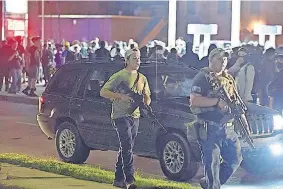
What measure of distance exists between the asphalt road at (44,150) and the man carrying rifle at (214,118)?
6.45 ft

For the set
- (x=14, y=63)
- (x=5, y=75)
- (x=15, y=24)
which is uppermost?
(x=15, y=24)

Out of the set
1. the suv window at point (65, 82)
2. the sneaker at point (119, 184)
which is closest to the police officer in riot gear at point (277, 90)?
the suv window at point (65, 82)

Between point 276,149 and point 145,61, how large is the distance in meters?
2.52

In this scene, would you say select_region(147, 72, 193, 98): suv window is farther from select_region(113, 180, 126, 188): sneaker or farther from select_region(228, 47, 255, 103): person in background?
select_region(228, 47, 255, 103): person in background

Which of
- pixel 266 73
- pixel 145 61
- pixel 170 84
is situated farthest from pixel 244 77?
pixel 266 73

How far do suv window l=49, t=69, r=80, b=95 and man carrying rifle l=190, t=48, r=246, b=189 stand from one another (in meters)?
4.12

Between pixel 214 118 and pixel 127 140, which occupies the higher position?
pixel 214 118

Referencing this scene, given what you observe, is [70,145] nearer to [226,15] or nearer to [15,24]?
[15,24]

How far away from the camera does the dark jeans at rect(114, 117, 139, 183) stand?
29.7ft

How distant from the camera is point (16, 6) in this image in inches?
1218

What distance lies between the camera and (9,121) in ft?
58.3

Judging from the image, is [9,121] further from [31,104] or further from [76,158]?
[76,158]

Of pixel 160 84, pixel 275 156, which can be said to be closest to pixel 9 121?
pixel 160 84

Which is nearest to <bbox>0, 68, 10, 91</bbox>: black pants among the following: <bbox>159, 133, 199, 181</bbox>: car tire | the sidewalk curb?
the sidewalk curb
